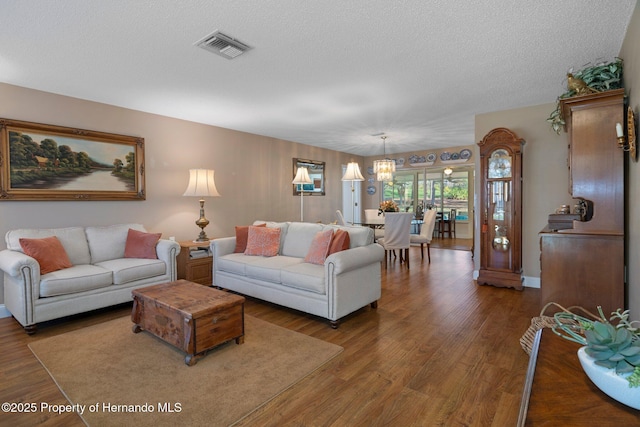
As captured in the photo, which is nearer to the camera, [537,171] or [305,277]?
[305,277]

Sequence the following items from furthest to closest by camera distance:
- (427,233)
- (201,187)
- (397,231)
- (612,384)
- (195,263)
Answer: (427,233), (397,231), (201,187), (195,263), (612,384)

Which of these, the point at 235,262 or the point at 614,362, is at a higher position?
the point at 614,362

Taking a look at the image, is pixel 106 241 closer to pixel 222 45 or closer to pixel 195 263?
pixel 195 263

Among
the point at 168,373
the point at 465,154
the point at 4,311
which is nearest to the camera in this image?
the point at 168,373

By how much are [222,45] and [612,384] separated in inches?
115

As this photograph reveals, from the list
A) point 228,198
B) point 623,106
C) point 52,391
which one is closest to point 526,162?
point 623,106

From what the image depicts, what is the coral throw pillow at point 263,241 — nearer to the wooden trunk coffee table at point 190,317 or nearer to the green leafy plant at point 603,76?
the wooden trunk coffee table at point 190,317

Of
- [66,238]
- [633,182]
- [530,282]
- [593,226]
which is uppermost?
[633,182]

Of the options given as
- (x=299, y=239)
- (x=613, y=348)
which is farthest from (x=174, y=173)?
(x=613, y=348)

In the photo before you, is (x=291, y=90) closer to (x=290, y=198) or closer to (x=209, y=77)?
(x=209, y=77)

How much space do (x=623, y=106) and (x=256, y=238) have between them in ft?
12.6

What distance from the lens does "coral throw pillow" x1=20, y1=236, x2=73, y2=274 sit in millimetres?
3080

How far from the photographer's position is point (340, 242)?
3.38 meters

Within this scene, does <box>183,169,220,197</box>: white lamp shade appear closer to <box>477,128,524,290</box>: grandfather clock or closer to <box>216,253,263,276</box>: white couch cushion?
<box>216,253,263,276</box>: white couch cushion
